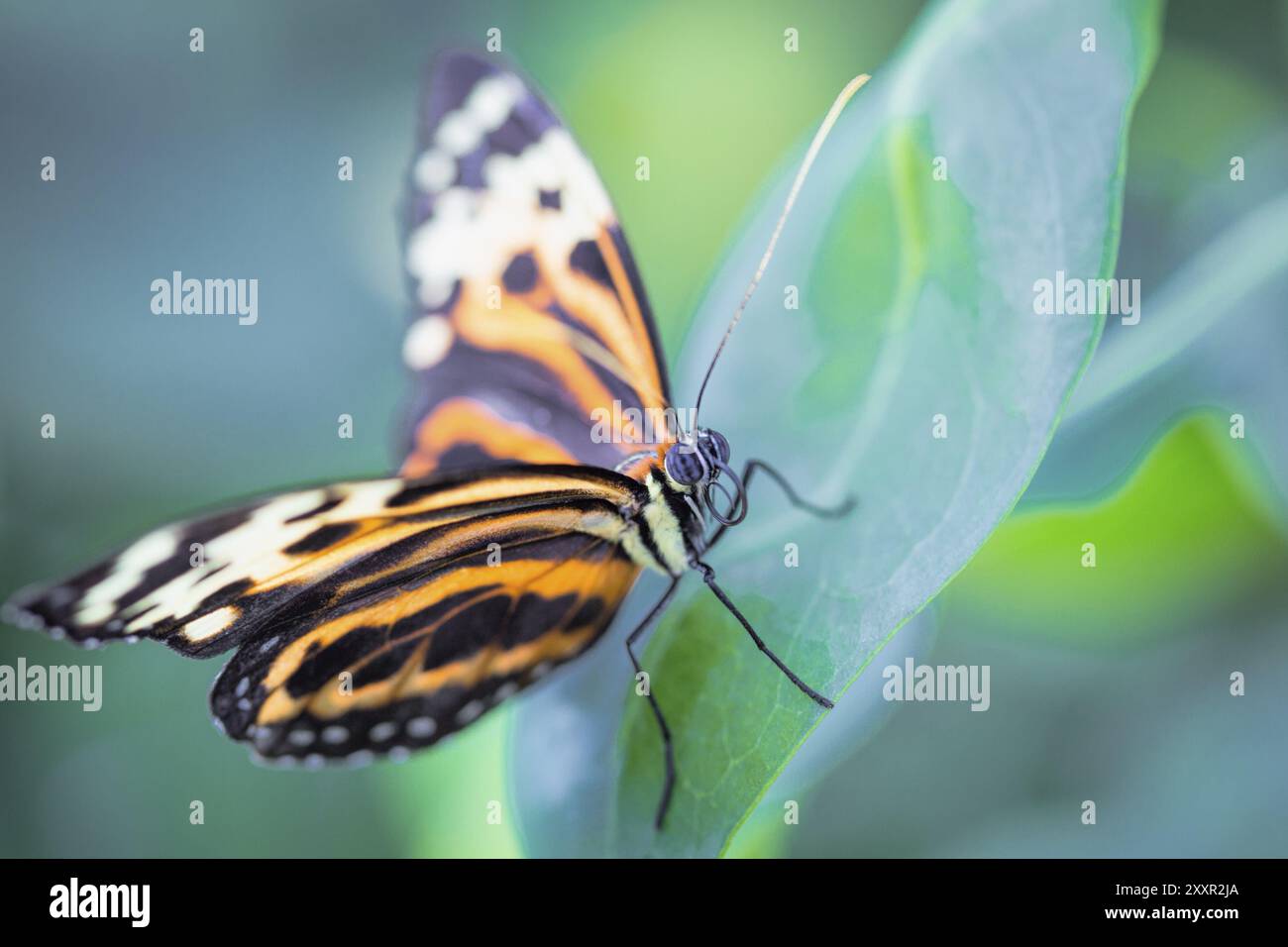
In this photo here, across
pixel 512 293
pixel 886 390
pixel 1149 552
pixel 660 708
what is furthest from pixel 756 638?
pixel 512 293

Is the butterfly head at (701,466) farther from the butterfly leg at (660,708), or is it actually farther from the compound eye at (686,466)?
the butterfly leg at (660,708)

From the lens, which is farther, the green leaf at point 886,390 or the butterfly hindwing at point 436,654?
the butterfly hindwing at point 436,654

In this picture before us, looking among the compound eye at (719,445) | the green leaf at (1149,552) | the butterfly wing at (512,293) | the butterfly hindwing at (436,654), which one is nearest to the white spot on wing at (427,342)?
the butterfly wing at (512,293)

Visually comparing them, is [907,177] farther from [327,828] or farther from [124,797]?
[124,797]

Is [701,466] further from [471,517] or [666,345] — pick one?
[666,345]

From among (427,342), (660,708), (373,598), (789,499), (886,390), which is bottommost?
(660,708)

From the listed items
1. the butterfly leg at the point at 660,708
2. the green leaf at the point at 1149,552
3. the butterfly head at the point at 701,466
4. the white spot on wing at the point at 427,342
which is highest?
the white spot on wing at the point at 427,342

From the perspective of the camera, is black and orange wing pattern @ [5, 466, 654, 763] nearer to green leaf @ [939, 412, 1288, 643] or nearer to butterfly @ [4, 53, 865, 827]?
butterfly @ [4, 53, 865, 827]

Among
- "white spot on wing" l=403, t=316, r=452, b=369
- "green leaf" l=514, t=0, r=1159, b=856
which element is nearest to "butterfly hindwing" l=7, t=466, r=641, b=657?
"green leaf" l=514, t=0, r=1159, b=856
